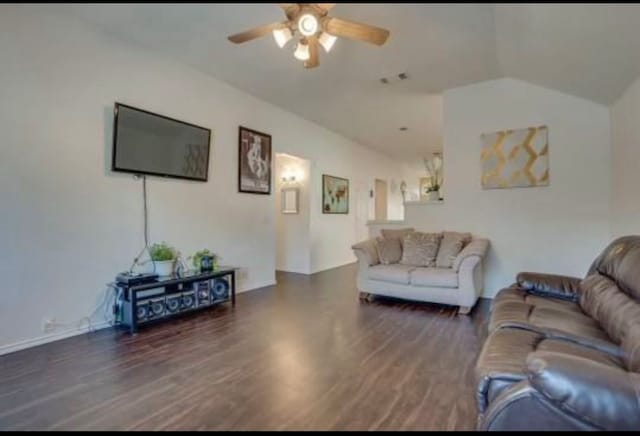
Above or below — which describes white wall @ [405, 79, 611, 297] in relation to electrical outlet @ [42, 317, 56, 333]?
above

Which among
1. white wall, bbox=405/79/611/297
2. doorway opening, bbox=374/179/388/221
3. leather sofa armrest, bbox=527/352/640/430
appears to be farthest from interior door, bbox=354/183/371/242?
leather sofa armrest, bbox=527/352/640/430

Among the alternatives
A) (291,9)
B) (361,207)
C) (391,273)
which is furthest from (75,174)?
(361,207)

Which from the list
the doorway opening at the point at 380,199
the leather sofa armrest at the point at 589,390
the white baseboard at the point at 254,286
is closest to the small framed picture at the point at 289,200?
the white baseboard at the point at 254,286

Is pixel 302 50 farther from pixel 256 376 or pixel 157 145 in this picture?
pixel 256 376

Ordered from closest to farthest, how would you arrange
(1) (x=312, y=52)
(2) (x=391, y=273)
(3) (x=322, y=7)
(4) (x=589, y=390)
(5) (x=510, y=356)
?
(4) (x=589, y=390), (5) (x=510, y=356), (3) (x=322, y=7), (1) (x=312, y=52), (2) (x=391, y=273)

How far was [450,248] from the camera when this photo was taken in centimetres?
412

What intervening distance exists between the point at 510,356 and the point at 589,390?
1.51 feet

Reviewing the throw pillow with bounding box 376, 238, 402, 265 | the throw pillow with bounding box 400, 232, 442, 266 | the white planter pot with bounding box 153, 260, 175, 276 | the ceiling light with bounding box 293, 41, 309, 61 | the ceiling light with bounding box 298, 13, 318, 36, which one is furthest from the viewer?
the throw pillow with bounding box 376, 238, 402, 265

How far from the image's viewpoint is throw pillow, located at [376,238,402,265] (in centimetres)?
444

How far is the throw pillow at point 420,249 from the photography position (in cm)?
422

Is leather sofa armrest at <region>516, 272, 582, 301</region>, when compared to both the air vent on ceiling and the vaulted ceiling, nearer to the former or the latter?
the vaulted ceiling

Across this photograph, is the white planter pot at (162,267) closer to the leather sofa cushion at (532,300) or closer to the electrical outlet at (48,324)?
the electrical outlet at (48,324)

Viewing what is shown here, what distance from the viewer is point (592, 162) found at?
3.86m

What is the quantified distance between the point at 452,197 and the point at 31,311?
4.76 m
